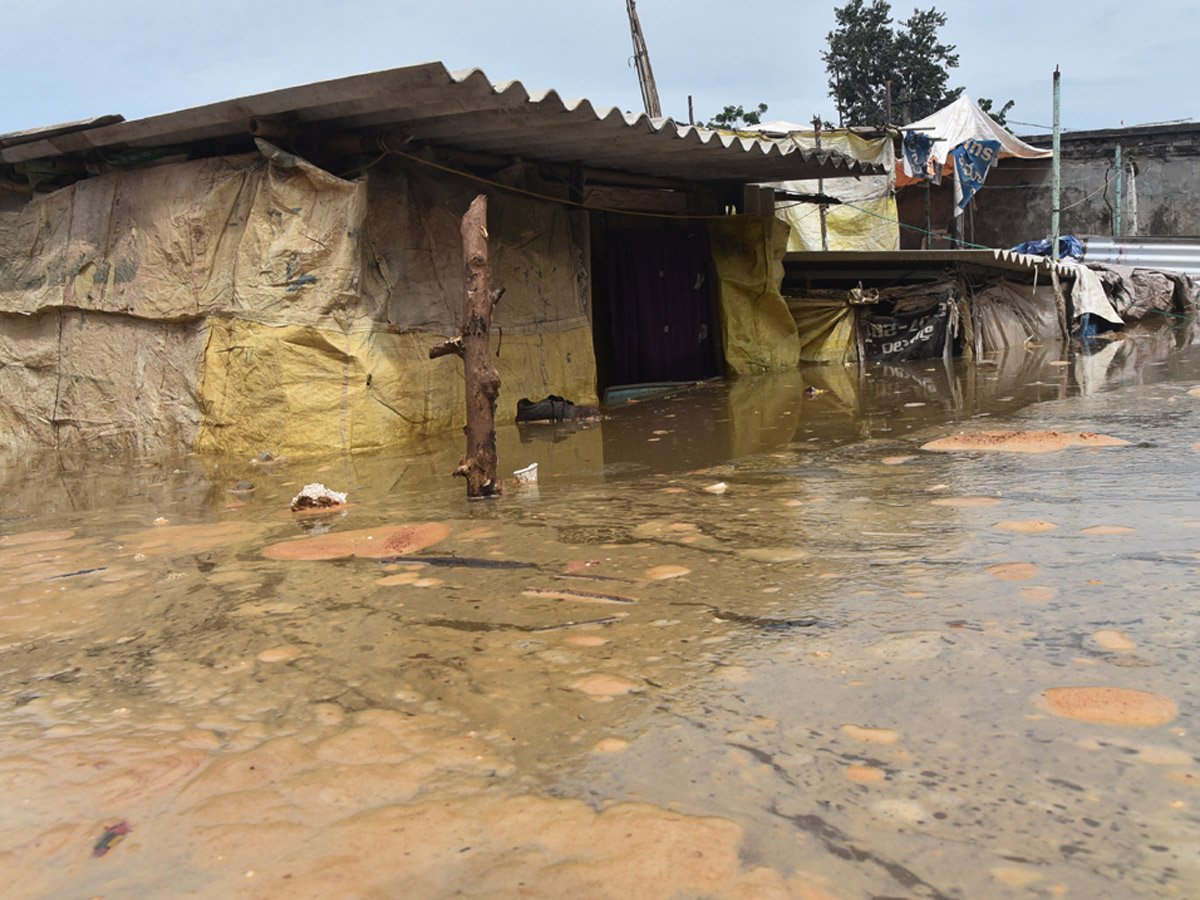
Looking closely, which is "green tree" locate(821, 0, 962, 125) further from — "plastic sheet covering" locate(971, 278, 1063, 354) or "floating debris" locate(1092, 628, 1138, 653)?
"floating debris" locate(1092, 628, 1138, 653)

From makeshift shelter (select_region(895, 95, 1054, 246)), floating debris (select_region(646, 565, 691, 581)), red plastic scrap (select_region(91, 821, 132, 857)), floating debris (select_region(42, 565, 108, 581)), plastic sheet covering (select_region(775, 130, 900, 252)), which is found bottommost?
red plastic scrap (select_region(91, 821, 132, 857))

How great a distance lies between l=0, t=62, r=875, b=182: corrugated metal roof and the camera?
17.5ft

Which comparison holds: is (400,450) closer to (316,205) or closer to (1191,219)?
(316,205)

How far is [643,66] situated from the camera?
1469 cm

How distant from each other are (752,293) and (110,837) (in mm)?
9737

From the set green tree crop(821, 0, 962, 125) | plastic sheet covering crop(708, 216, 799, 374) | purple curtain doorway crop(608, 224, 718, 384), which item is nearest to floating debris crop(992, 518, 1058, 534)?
purple curtain doorway crop(608, 224, 718, 384)

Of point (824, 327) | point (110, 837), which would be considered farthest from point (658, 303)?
point (110, 837)

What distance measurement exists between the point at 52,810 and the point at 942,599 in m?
1.86

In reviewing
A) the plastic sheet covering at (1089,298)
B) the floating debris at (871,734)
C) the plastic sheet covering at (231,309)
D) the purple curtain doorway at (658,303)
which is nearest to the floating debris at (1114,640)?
the floating debris at (871,734)

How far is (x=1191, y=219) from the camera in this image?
18.8 meters

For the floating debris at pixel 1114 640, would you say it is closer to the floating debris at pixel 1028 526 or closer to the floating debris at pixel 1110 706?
the floating debris at pixel 1110 706

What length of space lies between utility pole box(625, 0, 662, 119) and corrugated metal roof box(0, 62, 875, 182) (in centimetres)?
697

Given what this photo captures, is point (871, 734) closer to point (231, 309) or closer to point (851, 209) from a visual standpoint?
point (231, 309)

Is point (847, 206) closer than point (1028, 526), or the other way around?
point (1028, 526)
